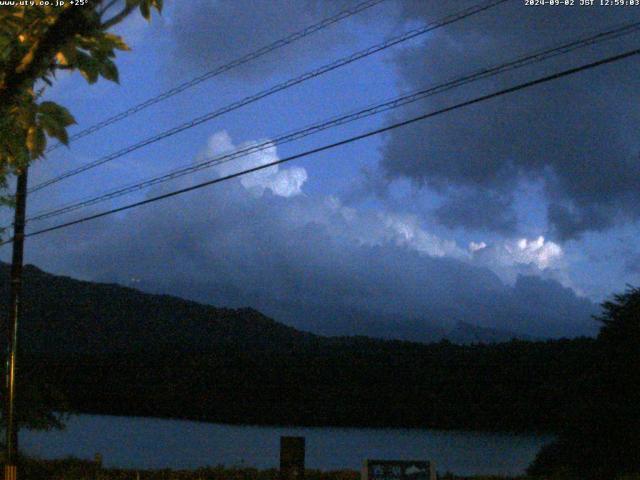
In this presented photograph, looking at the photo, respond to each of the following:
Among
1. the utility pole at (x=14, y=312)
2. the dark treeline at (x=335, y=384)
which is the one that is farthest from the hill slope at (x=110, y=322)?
the utility pole at (x=14, y=312)

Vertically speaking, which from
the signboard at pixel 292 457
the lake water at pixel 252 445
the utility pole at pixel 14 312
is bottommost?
the lake water at pixel 252 445

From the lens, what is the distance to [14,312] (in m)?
19.8

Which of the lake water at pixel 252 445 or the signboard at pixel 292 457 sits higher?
the signboard at pixel 292 457

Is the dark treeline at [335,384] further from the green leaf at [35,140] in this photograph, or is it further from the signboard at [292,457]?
the green leaf at [35,140]

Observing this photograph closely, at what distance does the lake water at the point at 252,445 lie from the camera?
4081 cm

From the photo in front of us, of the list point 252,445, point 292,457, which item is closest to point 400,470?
point 292,457

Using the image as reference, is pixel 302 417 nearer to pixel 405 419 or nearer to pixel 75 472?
pixel 405 419

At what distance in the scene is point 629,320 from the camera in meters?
23.9

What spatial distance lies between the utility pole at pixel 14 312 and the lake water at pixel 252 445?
1547cm

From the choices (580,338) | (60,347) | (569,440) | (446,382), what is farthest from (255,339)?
(569,440)

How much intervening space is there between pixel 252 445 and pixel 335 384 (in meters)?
25.1

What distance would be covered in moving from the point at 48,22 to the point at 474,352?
67478 millimetres

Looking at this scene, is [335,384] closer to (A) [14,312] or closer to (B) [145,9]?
(A) [14,312]

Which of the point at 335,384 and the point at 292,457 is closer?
the point at 292,457
